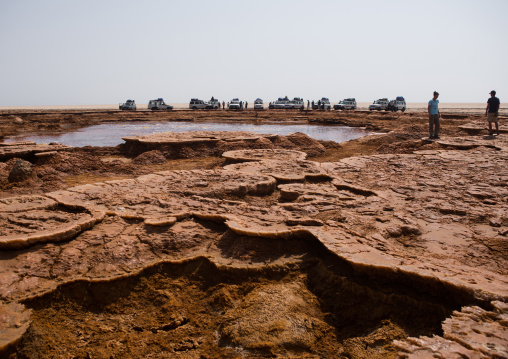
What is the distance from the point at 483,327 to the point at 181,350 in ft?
6.60

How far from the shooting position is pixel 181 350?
110 inches

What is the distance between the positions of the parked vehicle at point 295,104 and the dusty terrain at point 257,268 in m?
34.8

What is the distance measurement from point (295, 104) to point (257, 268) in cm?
3848

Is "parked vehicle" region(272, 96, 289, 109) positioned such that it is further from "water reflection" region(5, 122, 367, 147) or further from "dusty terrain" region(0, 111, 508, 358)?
"dusty terrain" region(0, 111, 508, 358)

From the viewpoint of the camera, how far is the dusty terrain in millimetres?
2686

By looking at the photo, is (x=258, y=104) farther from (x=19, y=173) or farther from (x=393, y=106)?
(x=19, y=173)

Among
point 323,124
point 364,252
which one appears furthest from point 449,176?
point 323,124

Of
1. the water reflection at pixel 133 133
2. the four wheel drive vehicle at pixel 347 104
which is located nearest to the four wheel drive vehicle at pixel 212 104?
the four wheel drive vehicle at pixel 347 104

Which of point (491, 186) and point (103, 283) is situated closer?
point (103, 283)

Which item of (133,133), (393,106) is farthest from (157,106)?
(393,106)

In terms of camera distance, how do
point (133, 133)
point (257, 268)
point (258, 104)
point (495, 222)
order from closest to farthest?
1. point (257, 268)
2. point (495, 222)
3. point (133, 133)
4. point (258, 104)

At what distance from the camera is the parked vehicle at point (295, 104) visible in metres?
39.8

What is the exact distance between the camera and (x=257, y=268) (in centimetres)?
347

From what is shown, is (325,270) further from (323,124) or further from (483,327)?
(323,124)
